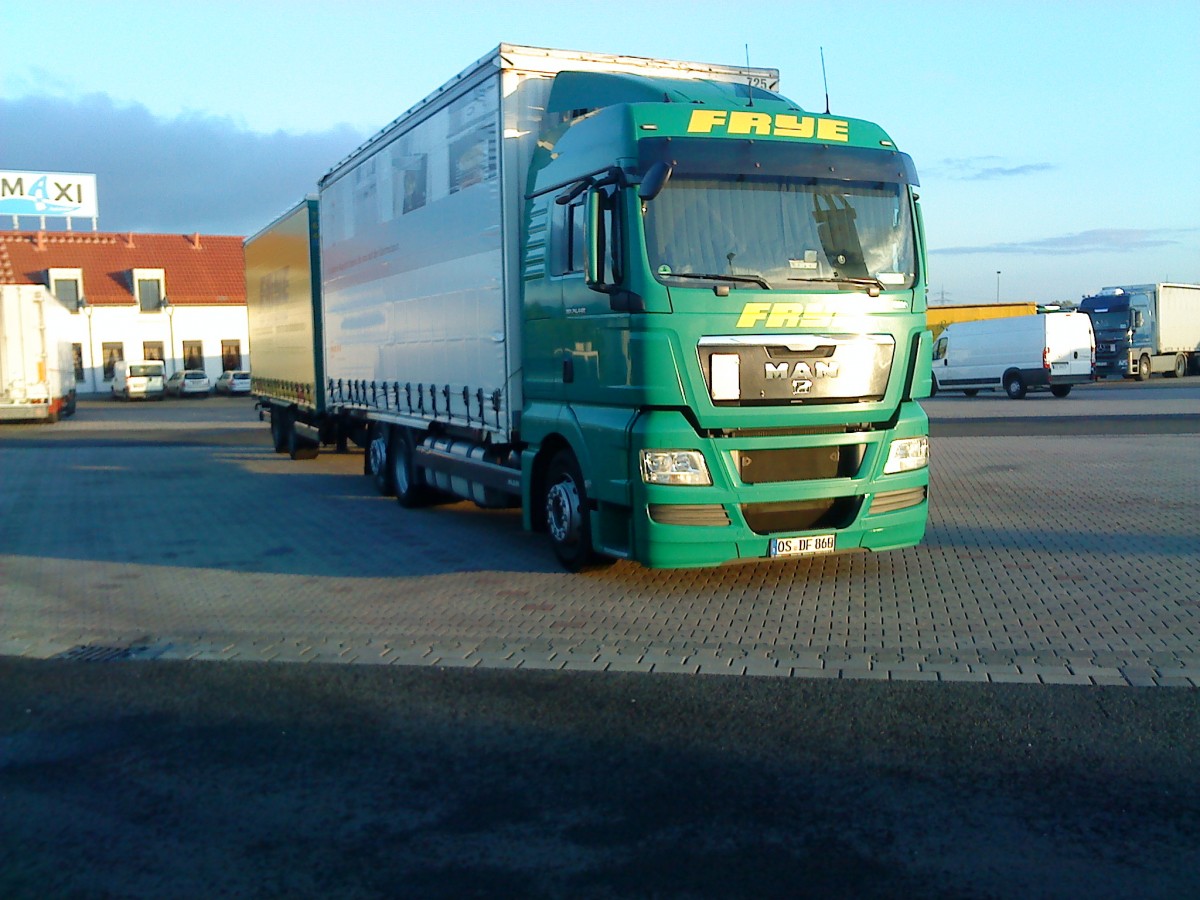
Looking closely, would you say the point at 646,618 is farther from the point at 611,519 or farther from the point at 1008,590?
the point at 1008,590

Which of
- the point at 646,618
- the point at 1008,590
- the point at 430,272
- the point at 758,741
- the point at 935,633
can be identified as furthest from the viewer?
the point at 430,272

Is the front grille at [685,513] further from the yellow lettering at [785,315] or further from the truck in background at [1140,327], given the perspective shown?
the truck in background at [1140,327]

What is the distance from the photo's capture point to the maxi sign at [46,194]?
62.6 meters

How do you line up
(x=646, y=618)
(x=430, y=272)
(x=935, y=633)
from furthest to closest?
(x=430, y=272) → (x=646, y=618) → (x=935, y=633)

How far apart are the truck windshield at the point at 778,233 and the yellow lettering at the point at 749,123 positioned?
1.20ft

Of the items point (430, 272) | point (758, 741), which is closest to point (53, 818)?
point (758, 741)

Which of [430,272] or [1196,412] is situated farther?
[1196,412]

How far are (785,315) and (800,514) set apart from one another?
4.66ft

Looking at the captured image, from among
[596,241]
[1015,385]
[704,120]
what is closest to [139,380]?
[1015,385]

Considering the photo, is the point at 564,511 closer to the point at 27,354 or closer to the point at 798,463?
the point at 798,463

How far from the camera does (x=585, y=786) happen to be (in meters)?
5.09

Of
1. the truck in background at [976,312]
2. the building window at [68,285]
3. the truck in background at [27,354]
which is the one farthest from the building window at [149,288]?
the truck in background at [976,312]

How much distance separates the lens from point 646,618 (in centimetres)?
828

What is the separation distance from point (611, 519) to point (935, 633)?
239cm
